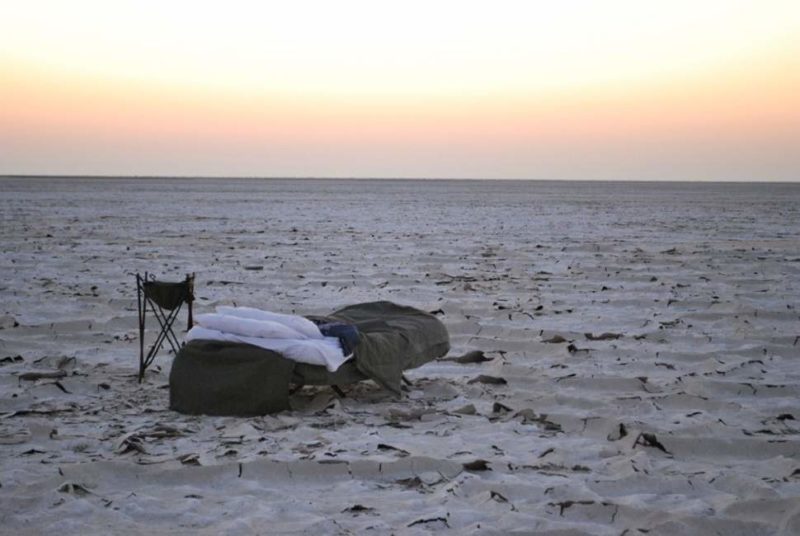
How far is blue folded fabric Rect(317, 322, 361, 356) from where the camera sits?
19.5 feet

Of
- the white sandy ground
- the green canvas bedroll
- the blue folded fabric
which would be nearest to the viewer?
the white sandy ground

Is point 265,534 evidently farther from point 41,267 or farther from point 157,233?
point 157,233

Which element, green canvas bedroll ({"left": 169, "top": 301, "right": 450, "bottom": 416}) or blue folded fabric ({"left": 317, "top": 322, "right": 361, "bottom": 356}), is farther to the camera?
blue folded fabric ({"left": 317, "top": 322, "right": 361, "bottom": 356})

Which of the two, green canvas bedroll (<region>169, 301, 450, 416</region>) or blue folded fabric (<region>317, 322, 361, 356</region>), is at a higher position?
blue folded fabric (<region>317, 322, 361, 356</region>)

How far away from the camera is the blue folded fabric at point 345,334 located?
233 inches

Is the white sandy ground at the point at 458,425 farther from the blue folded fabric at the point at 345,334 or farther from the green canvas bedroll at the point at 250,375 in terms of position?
the blue folded fabric at the point at 345,334

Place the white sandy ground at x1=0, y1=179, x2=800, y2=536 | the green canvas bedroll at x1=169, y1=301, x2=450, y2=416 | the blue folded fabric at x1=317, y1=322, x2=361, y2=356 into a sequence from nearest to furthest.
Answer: the white sandy ground at x1=0, y1=179, x2=800, y2=536 → the green canvas bedroll at x1=169, y1=301, x2=450, y2=416 → the blue folded fabric at x1=317, y1=322, x2=361, y2=356

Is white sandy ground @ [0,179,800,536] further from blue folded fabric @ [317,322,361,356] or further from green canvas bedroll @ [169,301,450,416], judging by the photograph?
blue folded fabric @ [317,322,361,356]

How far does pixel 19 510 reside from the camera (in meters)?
4.08

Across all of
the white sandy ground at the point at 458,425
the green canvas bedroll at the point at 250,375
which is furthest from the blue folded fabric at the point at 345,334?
the white sandy ground at the point at 458,425

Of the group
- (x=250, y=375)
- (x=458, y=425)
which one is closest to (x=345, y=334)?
(x=250, y=375)

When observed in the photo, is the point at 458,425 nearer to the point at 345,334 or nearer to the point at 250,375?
the point at 345,334

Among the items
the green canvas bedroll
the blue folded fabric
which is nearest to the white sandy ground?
the green canvas bedroll

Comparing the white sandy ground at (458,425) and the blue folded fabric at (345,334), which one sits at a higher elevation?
the blue folded fabric at (345,334)
